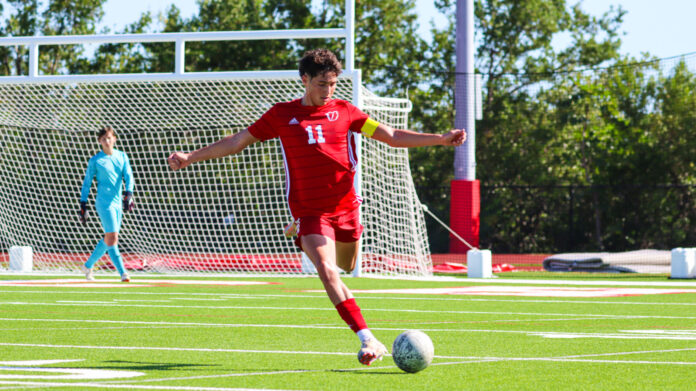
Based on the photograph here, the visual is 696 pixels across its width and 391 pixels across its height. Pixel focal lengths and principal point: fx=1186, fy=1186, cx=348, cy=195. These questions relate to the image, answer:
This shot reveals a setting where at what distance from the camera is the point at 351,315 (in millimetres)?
7570

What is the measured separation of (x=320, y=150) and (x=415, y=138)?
2.23ft

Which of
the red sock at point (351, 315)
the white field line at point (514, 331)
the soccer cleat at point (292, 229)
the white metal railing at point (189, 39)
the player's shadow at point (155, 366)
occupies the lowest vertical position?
the white field line at point (514, 331)

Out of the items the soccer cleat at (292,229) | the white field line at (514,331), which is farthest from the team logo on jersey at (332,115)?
the white field line at (514,331)

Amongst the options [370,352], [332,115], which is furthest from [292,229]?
[370,352]

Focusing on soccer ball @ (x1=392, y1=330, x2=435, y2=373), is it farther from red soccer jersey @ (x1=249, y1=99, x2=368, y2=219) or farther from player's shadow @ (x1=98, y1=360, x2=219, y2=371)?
red soccer jersey @ (x1=249, y1=99, x2=368, y2=219)

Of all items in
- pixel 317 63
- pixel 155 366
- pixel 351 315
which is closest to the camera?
pixel 155 366

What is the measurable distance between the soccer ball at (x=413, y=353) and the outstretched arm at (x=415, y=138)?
153 centimetres

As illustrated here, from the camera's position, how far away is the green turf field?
660 centimetres

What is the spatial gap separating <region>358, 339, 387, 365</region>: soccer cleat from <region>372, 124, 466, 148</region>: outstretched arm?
5.03 feet

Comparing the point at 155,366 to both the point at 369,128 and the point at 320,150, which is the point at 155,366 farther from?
the point at 369,128

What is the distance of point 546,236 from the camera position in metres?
37.0

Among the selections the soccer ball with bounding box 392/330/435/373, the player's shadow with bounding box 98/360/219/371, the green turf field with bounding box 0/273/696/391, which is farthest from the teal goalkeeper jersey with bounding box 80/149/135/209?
the soccer ball with bounding box 392/330/435/373

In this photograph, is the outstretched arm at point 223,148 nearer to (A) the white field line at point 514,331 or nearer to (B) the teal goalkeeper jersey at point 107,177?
(A) the white field line at point 514,331

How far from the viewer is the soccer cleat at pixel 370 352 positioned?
278 inches
